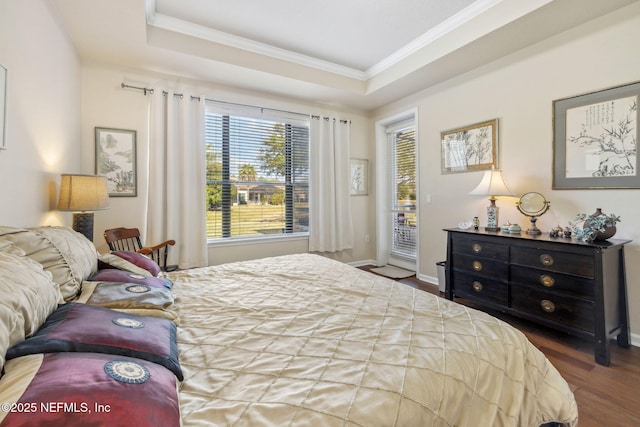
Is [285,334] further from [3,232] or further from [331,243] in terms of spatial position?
[331,243]

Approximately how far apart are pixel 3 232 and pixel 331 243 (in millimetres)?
3636

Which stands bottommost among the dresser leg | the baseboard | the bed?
the dresser leg

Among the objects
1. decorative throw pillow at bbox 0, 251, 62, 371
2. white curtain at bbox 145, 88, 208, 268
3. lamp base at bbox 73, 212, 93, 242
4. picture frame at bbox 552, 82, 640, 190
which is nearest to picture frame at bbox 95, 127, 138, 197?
white curtain at bbox 145, 88, 208, 268

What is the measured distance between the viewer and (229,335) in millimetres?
1188

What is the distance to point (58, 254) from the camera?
1.29m

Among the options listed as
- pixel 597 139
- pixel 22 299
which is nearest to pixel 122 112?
pixel 22 299

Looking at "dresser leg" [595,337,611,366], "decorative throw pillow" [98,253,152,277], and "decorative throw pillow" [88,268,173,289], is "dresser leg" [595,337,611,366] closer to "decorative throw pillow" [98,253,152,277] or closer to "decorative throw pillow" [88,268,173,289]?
"decorative throw pillow" [88,268,173,289]

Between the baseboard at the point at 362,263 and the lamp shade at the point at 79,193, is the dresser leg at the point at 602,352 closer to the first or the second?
the baseboard at the point at 362,263

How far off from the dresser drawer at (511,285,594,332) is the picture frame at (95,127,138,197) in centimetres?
390

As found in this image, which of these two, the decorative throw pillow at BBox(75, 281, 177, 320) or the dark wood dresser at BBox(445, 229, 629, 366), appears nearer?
the decorative throw pillow at BBox(75, 281, 177, 320)

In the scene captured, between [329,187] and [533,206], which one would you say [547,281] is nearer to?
[533,206]

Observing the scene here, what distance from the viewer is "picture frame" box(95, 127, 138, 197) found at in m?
3.09

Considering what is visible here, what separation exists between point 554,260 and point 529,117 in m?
1.44

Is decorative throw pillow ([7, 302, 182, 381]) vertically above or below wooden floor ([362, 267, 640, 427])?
above
